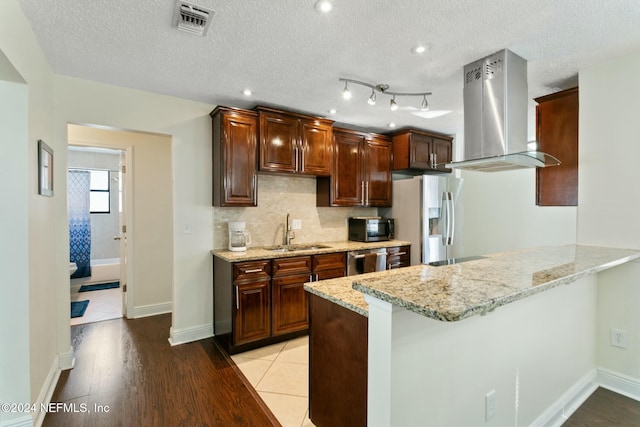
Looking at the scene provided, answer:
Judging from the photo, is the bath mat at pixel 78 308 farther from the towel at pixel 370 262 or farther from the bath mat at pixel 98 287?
the towel at pixel 370 262

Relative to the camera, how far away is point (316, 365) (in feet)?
5.78

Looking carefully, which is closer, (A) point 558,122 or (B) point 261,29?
(B) point 261,29

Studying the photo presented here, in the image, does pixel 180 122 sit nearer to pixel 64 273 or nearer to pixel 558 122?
pixel 64 273

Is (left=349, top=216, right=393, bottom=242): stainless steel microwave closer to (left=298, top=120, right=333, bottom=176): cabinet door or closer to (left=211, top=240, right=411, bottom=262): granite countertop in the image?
(left=211, top=240, right=411, bottom=262): granite countertop

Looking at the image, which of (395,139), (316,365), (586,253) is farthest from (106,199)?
(586,253)

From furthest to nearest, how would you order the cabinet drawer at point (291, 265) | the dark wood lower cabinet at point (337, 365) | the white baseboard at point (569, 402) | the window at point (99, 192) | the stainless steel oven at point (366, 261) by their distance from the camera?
the window at point (99, 192) → the stainless steel oven at point (366, 261) → the cabinet drawer at point (291, 265) → the white baseboard at point (569, 402) → the dark wood lower cabinet at point (337, 365)

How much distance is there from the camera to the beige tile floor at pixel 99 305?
377cm

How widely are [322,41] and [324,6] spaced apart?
0.37 meters

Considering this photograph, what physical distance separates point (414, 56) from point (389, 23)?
0.48 metres

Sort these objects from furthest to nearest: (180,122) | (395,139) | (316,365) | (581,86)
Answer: (395,139)
(180,122)
(581,86)
(316,365)

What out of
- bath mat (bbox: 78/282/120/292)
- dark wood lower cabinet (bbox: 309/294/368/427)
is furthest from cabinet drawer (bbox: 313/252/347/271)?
bath mat (bbox: 78/282/120/292)

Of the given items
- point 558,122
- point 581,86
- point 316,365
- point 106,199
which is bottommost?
point 316,365

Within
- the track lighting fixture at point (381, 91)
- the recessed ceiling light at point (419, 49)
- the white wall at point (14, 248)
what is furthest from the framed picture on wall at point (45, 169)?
the recessed ceiling light at point (419, 49)

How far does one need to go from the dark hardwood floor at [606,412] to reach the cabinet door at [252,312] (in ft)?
7.81
